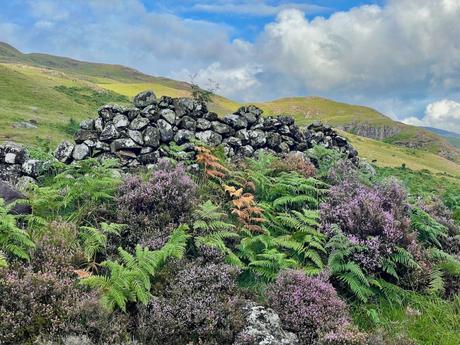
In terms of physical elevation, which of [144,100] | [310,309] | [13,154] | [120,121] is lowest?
[310,309]

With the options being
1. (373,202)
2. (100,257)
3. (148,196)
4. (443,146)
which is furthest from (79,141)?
(443,146)

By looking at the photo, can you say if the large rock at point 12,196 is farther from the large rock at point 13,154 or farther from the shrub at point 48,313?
the large rock at point 13,154

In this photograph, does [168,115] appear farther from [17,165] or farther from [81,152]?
[17,165]

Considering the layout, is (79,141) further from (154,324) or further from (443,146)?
(443,146)

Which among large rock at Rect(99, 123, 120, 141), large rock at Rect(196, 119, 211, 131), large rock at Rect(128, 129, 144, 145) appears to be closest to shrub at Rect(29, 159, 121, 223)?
large rock at Rect(128, 129, 144, 145)

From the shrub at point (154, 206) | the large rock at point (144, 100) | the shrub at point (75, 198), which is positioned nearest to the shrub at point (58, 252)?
the shrub at point (75, 198)

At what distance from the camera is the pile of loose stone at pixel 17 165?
12.1m

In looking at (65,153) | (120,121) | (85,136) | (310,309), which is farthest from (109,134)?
(310,309)

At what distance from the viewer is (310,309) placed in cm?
617

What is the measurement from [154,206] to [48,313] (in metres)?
3.38

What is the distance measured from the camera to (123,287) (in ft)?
19.6

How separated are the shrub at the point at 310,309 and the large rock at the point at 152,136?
940 cm

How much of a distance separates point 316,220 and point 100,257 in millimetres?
4548

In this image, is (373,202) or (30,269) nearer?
(30,269)
